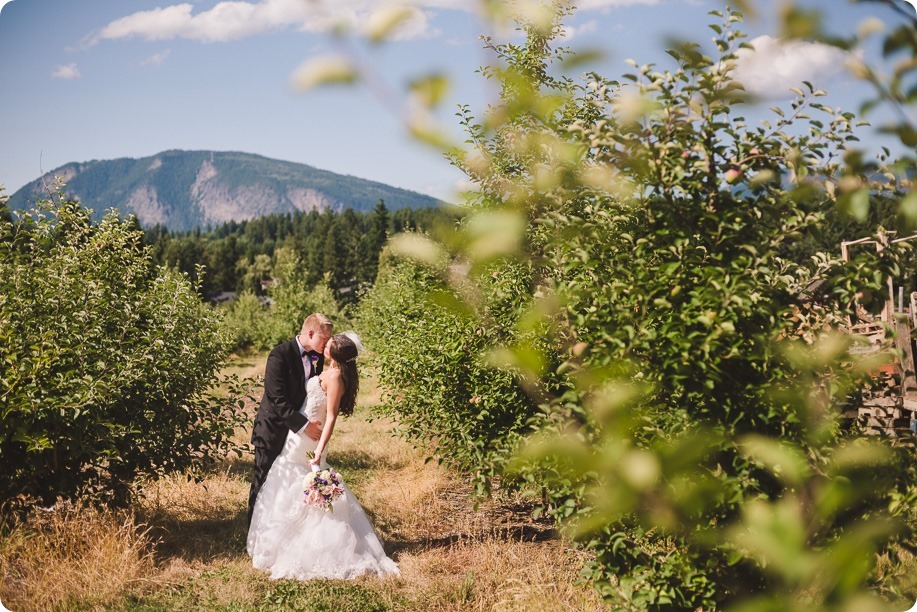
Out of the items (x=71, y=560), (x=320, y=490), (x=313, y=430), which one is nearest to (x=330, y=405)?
(x=313, y=430)

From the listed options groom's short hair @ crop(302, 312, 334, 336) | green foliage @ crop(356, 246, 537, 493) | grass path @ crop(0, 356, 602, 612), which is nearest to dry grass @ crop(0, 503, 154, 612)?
grass path @ crop(0, 356, 602, 612)

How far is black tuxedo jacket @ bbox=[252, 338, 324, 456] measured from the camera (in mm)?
6766

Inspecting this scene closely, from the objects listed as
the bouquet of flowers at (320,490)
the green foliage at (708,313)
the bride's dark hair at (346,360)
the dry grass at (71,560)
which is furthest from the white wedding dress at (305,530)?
the green foliage at (708,313)

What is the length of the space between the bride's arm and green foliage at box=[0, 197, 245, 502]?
3.94ft

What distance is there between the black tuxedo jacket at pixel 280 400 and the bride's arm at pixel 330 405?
303 millimetres

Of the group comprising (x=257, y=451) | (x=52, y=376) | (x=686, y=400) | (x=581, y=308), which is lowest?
(x=257, y=451)

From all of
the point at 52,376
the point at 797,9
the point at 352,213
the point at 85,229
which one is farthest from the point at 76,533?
the point at 352,213

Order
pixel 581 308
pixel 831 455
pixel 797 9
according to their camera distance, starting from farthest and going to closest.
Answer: pixel 581 308
pixel 831 455
pixel 797 9

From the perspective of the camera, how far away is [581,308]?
316 cm

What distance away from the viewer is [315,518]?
6559mm

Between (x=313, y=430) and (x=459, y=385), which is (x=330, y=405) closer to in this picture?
(x=313, y=430)

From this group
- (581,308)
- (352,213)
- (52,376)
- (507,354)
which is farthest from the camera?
(352,213)

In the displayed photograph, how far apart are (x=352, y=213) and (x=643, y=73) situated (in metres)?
108

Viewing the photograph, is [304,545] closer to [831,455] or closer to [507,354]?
[831,455]
